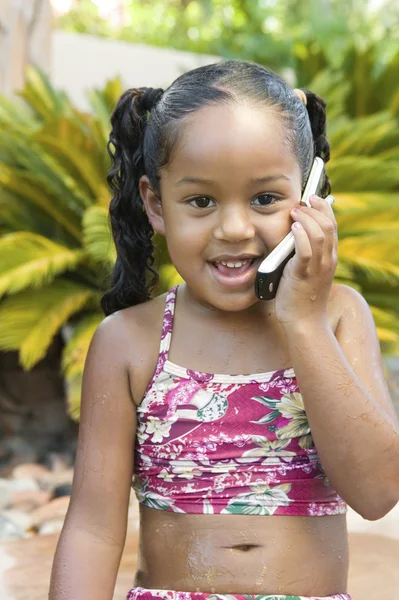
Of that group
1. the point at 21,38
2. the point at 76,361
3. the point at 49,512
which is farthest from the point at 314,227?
the point at 21,38

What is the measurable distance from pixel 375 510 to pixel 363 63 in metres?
7.10

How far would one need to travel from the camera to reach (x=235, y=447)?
7.23ft

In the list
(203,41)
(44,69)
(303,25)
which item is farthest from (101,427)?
(303,25)

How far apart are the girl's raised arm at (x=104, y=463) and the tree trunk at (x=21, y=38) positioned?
212 inches

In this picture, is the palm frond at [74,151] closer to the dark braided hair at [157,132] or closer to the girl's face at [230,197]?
the dark braided hair at [157,132]

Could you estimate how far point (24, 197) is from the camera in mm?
6273

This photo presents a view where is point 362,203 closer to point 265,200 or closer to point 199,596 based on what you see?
point 265,200

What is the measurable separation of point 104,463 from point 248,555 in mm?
441

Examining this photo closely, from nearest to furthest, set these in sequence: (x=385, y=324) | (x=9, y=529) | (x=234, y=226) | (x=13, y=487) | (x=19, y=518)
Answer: (x=234, y=226) → (x=9, y=529) → (x=19, y=518) → (x=13, y=487) → (x=385, y=324)

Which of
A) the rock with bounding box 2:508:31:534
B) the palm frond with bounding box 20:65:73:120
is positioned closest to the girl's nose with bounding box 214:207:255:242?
the rock with bounding box 2:508:31:534

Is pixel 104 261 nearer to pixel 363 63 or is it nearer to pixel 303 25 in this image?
pixel 363 63

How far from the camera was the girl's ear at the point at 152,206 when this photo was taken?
238 cm

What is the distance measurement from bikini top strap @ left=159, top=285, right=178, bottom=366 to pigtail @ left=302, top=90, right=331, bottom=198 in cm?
55

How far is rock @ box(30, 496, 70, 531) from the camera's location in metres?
4.14
